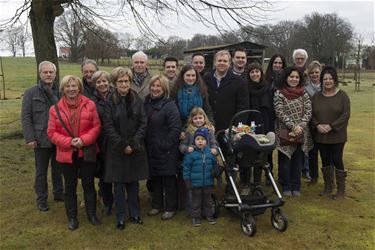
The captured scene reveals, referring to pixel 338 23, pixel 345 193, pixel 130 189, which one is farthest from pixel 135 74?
pixel 338 23

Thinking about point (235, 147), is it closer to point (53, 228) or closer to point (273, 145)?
point (273, 145)

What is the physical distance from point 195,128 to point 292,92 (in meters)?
1.52

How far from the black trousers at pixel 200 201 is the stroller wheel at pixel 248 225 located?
0.46 metres

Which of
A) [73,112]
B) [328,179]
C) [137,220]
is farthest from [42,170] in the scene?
[328,179]

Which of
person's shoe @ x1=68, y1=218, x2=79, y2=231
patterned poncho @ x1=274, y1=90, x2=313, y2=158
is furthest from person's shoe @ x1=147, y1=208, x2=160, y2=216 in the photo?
patterned poncho @ x1=274, y1=90, x2=313, y2=158

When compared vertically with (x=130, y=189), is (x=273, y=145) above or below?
above

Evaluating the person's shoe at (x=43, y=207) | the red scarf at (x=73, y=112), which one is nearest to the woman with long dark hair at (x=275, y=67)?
the red scarf at (x=73, y=112)

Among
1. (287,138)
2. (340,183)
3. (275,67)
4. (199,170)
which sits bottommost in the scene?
(340,183)

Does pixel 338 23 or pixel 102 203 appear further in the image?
pixel 338 23

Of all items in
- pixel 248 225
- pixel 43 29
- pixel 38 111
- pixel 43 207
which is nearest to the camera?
pixel 248 225

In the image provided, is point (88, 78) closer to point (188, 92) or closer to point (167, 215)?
point (188, 92)

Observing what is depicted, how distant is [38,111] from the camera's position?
4746mm

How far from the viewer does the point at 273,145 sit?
13.7ft

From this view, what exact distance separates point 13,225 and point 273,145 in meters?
3.08
